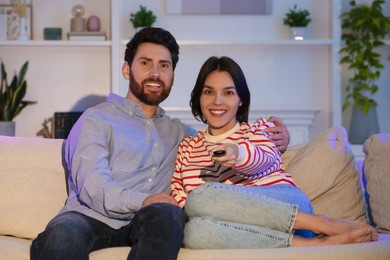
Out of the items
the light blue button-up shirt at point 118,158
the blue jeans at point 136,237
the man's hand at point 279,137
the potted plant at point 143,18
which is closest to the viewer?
the blue jeans at point 136,237

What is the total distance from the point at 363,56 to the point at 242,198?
305 cm

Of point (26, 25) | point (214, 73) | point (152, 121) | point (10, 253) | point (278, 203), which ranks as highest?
point (26, 25)

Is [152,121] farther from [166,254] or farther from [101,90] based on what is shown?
[101,90]

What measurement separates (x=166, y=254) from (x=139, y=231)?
0.42 feet

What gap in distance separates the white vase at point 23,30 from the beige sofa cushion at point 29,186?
2.38 m

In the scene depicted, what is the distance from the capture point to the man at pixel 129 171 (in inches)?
91.0

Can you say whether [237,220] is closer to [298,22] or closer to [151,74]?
[151,74]

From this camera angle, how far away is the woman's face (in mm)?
2842

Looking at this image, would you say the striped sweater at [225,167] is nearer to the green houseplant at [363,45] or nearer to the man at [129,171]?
the man at [129,171]

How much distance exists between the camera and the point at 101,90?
5.48 m

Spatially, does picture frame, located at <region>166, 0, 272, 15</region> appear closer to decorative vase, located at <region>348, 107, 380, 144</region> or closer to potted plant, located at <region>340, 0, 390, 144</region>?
potted plant, located at <region>340, 0, 390, 144</region>

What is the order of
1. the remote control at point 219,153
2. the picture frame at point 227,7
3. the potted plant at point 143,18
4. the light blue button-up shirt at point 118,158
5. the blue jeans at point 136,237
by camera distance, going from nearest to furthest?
1. the blue jeans at point 136,237
2. the remote control at point 219,153
3. the light blue button-up shirt at point 118,158
4. the potted plant at point 143,18
5. the picture frame at point 227,7

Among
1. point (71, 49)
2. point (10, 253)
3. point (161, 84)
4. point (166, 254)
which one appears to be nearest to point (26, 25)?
point (71, 49)

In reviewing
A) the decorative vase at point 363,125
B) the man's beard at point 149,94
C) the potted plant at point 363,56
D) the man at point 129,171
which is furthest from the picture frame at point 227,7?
the man's beard at point 149,94
